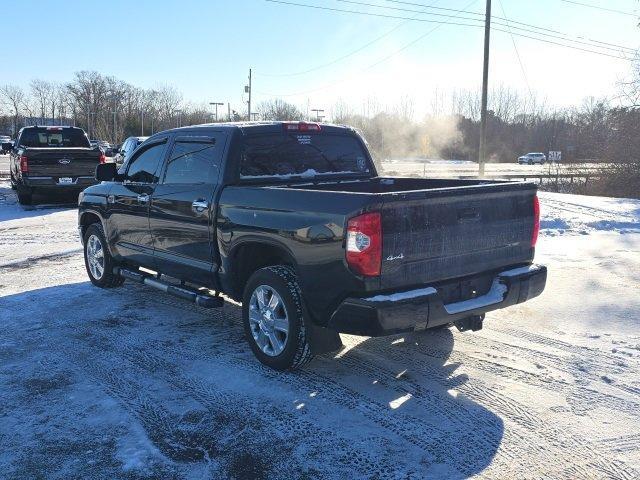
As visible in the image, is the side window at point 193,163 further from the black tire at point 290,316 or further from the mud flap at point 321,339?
the mud flap at point 321,339

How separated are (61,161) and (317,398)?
13.3m

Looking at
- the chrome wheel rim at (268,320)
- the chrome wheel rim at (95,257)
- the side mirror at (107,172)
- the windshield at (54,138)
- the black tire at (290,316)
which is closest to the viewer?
the black tire at (290,316)

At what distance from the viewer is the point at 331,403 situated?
396 centimetres

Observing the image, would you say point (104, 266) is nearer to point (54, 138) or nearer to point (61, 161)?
point (61, 161)

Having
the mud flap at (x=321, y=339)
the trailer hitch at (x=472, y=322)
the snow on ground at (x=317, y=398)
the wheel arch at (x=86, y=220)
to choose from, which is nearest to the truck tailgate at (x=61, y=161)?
the wheel arch at (x=86, y=220)

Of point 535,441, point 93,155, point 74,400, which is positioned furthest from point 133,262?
point 93,155

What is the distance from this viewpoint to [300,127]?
557 centimetres

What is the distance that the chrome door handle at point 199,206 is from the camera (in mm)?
5052

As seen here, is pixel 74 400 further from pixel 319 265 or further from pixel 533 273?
pixel 533 273

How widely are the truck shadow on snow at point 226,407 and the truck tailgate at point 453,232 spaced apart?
88 centimetres

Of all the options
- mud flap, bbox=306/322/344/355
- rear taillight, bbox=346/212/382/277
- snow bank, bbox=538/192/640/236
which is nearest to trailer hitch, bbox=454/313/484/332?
mud flap, bbox=306/322/344/355

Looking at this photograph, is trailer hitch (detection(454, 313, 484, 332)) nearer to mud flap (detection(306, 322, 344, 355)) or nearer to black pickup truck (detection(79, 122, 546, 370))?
black pickup truck (detection(79, 122, 546, 370))

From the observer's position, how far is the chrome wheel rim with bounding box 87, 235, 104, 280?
711cm

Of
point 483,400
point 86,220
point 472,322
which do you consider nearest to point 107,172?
point 86,220
